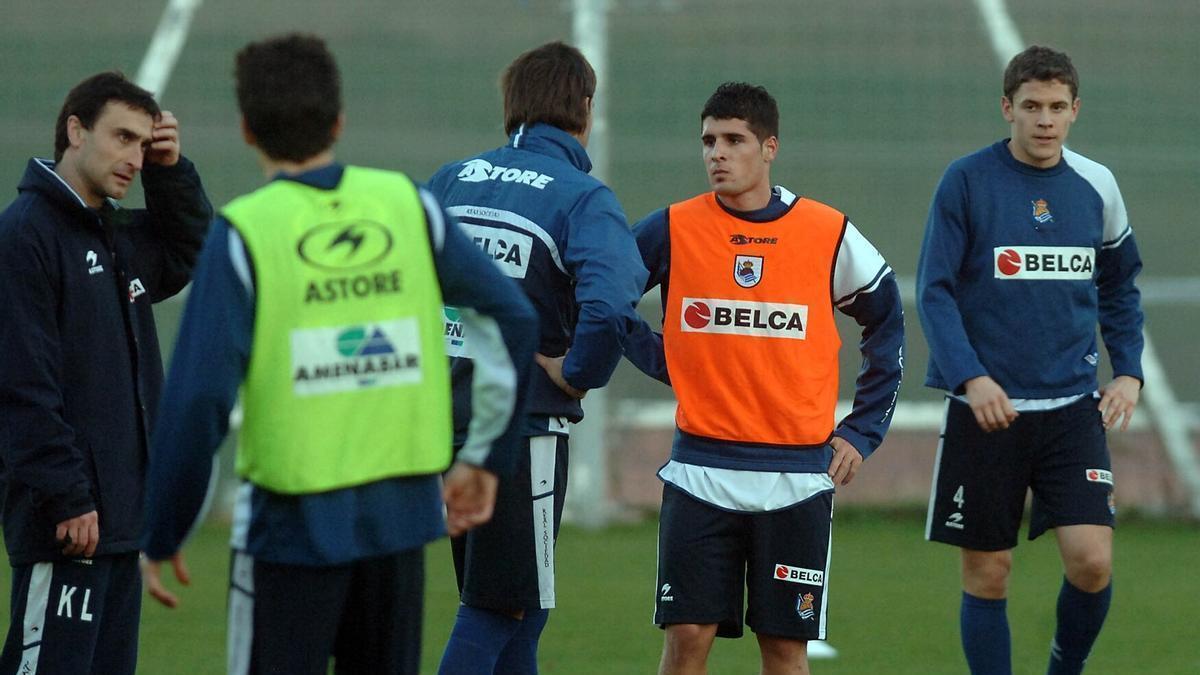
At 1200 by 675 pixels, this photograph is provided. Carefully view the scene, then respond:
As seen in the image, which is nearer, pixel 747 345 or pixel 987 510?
pixel 747 345

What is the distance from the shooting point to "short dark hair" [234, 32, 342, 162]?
2768mm

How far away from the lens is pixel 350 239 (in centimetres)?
277

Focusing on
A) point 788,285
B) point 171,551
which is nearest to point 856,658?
point 788,285

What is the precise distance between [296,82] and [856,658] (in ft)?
12.5

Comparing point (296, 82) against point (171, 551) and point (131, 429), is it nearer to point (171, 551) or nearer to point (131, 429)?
point (171, 551)

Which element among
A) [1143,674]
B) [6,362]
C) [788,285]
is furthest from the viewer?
[1143,674]

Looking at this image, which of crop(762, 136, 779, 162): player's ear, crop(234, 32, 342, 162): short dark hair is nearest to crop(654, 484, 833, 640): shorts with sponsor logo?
crop(762, 136, 779, 162): player's ear

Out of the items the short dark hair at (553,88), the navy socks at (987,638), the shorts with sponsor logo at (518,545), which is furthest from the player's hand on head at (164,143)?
the navy socks at (987,638)

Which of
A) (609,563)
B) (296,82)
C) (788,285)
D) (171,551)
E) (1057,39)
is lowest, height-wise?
(609,563)

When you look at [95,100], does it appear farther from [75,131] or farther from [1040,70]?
[1040,70]

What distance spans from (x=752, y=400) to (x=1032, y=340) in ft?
3.47

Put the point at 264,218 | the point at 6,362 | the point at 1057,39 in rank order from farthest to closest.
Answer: the point at 1057,39, the point at 6,362, the point at 264,218

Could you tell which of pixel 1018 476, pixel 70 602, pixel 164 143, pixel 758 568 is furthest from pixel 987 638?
pixel 164 143

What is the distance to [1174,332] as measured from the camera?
9750 millimetres
